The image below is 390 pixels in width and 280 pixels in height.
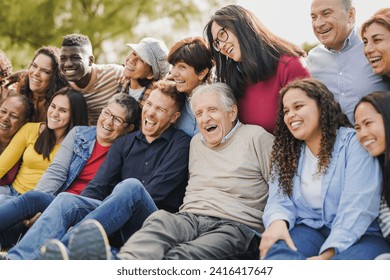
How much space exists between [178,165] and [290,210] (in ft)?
2.77

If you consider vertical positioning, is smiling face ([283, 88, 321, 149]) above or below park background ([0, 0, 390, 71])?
below

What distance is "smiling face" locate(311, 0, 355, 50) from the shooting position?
373 centimetres

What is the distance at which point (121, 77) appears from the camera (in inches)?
195

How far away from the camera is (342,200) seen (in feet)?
9.84

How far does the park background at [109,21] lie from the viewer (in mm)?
4426

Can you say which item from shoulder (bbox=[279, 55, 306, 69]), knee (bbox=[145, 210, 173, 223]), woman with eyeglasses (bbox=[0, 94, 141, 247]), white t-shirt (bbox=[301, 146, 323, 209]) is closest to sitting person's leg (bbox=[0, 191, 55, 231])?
woman with eyeglasses (bbox=[0, 94, 141, 247])

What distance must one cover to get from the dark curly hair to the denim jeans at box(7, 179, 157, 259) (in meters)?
0.79

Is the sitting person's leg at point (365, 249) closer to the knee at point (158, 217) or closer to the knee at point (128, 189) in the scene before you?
the knee at point (158, 217)

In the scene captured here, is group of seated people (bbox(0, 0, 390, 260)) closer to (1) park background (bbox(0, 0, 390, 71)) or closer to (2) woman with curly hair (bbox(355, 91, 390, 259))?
(2) woman with curly hair (bbox(355, 91, 390, 259))

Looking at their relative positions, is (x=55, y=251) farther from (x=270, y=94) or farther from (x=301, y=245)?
(x=270, y=94)
